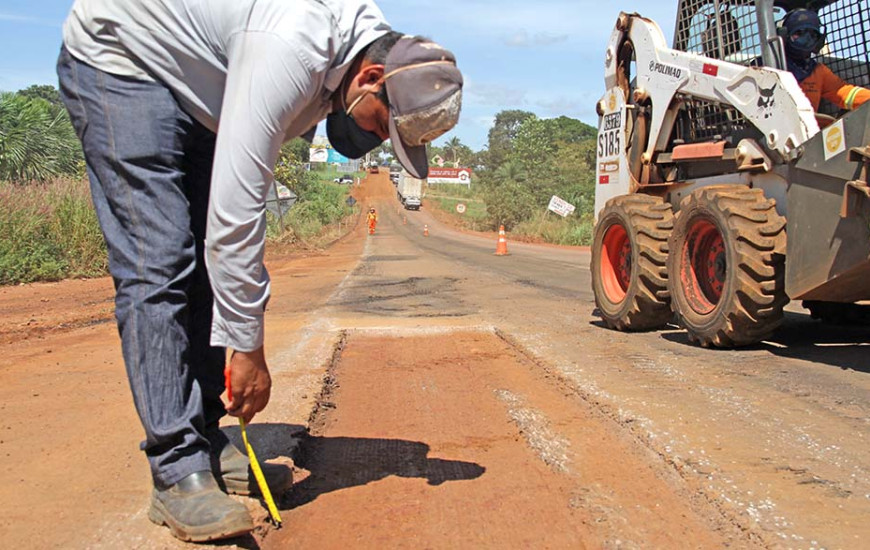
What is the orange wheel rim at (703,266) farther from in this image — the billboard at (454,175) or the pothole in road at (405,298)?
the billboard at (454,175)

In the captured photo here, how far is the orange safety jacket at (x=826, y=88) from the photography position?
6.33 m

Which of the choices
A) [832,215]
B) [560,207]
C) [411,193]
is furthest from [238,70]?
[411,193]

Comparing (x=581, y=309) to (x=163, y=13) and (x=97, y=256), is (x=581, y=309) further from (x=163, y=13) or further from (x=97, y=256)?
(x=97, y=256)

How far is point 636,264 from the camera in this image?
7.13 meters

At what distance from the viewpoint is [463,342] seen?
6410 mm

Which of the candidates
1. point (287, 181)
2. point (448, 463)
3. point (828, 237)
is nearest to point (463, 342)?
point (828, 237)

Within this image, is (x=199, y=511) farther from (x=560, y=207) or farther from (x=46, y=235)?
(x=560, y=207)

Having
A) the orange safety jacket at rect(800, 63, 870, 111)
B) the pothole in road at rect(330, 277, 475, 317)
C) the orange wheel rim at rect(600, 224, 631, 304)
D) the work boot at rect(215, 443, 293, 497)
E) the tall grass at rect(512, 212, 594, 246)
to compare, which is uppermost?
the orange safety jacket at rect(800, 63, 870, 111)

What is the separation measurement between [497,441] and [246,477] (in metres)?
1.21

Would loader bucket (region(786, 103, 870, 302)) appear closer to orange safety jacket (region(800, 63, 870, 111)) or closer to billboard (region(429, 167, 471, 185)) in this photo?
orange safety jacket (region(800, 63, 870, 111))

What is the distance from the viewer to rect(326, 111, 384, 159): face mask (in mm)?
2666

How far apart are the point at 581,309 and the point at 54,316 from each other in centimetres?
575

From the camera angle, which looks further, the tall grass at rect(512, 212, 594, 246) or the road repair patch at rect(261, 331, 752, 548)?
the tall grass at rect(512, 212, 594, 246)

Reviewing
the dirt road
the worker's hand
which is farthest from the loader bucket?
the worker's hand
